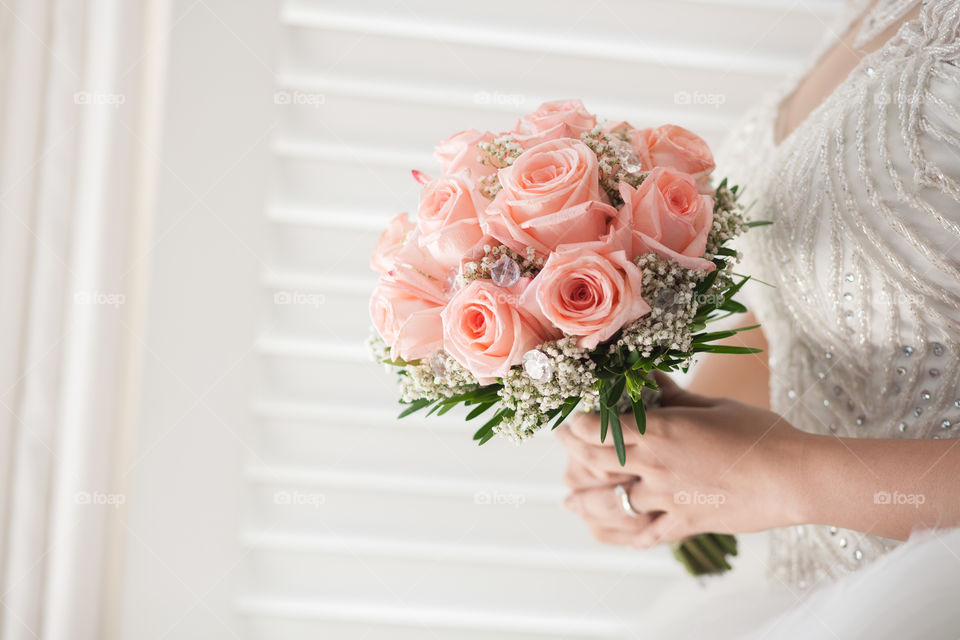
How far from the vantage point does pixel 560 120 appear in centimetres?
69

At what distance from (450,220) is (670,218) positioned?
8.3 inches

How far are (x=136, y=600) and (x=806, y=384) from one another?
3.78 ft

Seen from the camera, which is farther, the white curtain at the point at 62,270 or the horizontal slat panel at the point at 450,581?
the horizontal slat panel at the point at 450,581

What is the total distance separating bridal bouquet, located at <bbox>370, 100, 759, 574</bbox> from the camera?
1.91 feet

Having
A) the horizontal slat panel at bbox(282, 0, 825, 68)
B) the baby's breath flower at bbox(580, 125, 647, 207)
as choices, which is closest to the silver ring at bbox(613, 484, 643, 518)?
the baby's breath flower at bbox(580, 125, 647, 207)

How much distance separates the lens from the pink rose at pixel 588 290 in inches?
22.2

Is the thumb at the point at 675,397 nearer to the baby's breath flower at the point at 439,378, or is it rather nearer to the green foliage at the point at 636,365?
the green foliage at the point at 636,365

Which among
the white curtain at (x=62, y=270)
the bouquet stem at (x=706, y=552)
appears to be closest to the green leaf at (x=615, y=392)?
the bouquet stem at (x=706, y=552)

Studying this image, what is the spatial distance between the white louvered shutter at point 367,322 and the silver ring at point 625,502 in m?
0.29

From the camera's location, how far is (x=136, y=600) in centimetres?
114

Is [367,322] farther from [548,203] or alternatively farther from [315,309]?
[548,203]

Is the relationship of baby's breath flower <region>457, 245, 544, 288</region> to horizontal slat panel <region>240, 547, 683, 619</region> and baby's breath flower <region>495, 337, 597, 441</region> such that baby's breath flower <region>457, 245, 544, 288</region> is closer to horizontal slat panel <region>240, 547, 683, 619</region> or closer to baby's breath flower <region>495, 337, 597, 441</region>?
baby's breath flower <region>495, 337, 597, 441</region>

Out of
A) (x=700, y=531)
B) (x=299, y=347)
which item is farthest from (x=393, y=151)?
(x=700, y=531)

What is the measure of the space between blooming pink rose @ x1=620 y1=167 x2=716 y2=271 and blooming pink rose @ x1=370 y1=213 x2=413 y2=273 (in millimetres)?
263
